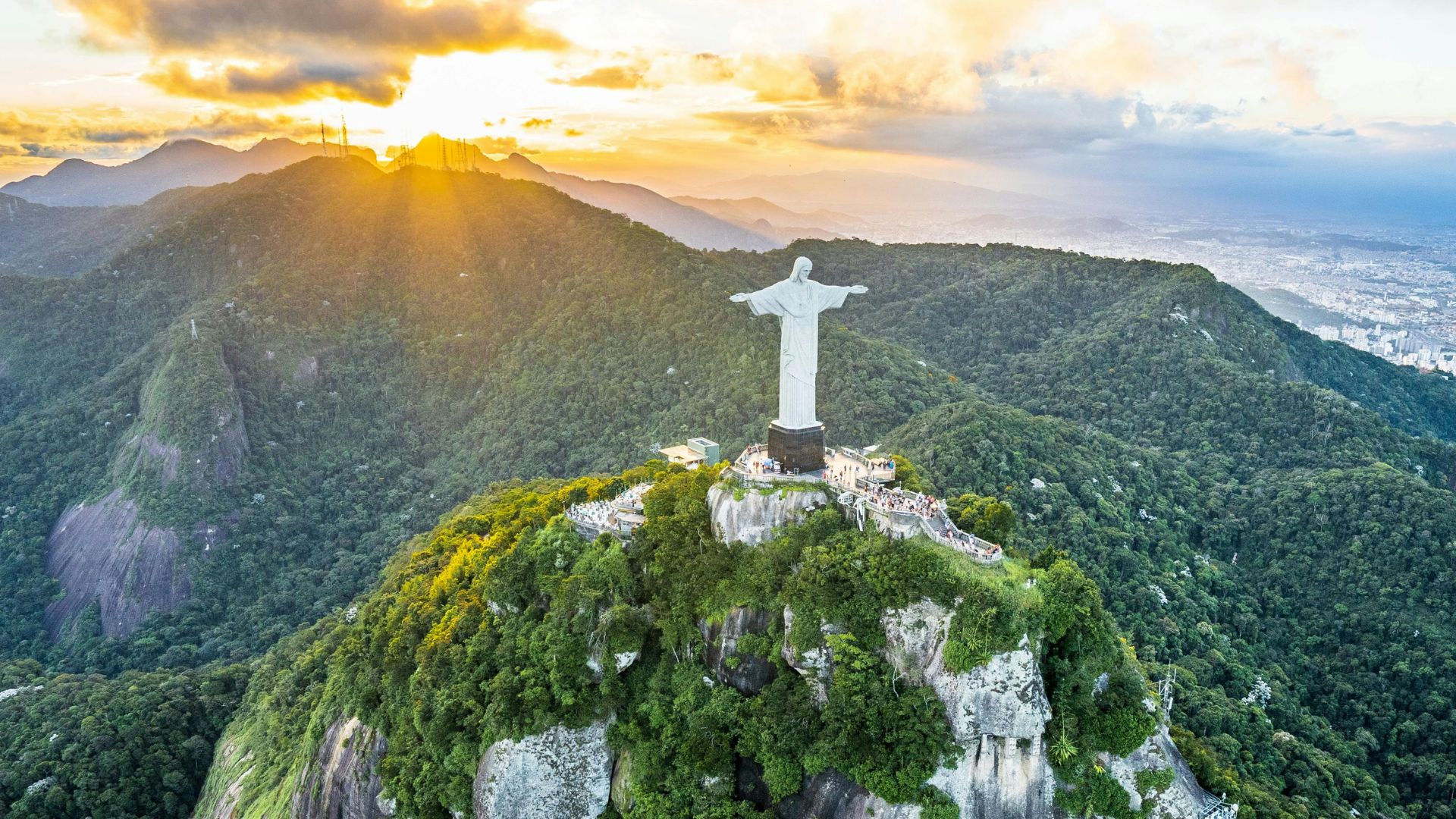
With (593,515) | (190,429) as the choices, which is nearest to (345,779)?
(593,515)

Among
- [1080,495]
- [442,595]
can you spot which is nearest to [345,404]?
[442,595]

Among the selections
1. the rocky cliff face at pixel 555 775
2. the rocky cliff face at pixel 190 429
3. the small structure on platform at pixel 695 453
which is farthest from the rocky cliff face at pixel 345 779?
the rocky cliff face at pixel 190 429

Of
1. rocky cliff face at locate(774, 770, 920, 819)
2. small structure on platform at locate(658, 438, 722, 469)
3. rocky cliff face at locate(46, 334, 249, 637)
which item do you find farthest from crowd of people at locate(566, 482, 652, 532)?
rocky cliff face at locate(46, 334, 249, 637)

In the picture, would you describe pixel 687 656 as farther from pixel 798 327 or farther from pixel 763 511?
pixel 798 327

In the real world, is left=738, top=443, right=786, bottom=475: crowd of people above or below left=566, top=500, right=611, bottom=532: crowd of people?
above

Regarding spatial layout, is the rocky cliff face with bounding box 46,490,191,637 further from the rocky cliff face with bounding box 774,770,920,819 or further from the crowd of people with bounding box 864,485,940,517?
the crowd of people with bounding box 864,485,940,517

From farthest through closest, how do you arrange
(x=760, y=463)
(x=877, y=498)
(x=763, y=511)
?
1. (x=760, y=463)
2. (x=763, y=511)
3. (x=877, y=498)

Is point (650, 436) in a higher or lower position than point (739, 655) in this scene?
lower

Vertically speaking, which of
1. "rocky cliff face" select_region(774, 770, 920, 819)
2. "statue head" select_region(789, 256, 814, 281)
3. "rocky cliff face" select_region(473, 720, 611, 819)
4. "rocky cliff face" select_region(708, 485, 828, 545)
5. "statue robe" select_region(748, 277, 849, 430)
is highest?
"statue head" select_region(789, 256, 814, 281)
